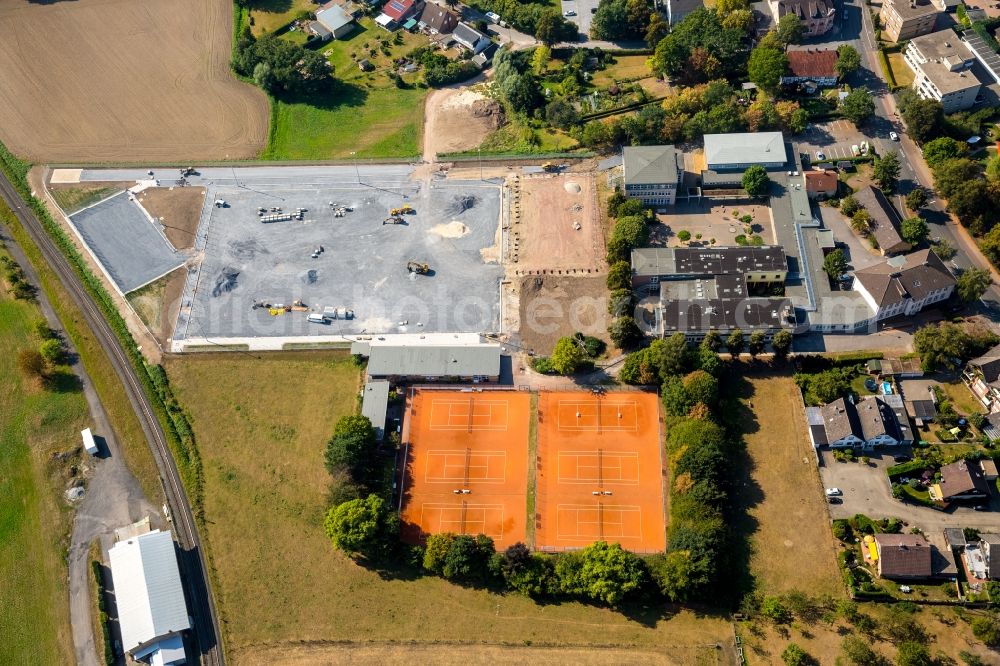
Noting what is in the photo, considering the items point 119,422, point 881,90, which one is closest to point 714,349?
point 881,90

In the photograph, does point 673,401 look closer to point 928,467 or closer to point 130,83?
point 928,467

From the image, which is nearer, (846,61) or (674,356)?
(674,356)

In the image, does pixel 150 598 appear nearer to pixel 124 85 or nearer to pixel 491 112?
pixel 491 112

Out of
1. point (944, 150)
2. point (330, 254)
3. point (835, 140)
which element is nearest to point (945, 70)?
point (944, 150)

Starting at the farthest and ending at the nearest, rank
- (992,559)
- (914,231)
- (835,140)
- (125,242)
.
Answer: (835,140)
(125,242)
(914,231)
(992,559)

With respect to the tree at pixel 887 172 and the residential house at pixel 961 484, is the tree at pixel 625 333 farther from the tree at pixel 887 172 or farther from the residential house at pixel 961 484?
the tree at pixel 887 172

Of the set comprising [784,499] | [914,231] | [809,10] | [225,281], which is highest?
[809,10]

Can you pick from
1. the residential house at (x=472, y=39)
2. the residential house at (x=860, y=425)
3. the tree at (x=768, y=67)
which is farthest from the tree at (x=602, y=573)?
the residential house at (x=472, y=39)
